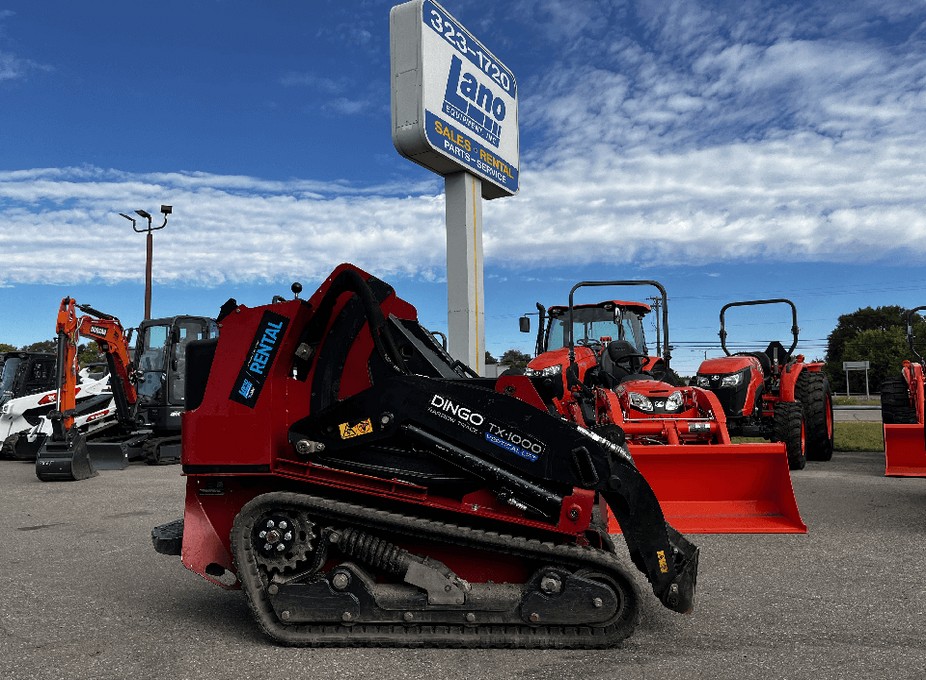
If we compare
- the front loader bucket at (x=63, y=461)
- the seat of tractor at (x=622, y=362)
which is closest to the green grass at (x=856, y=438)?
the seat of tractor at (x=622, y=362)

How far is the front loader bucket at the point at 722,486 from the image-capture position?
5781 millimetres

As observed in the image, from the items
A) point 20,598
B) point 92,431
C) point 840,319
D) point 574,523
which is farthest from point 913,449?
point 840,319

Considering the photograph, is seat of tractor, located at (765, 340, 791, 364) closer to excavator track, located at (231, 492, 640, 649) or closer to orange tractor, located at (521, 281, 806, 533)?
orange tractor, located at (521, 281, 806, 533)

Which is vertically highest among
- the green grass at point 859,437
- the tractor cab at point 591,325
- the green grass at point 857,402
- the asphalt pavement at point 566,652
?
the tractor cab at point 591,325

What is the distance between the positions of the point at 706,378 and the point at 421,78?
5.56 metres

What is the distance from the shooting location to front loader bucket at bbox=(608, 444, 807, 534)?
578cm

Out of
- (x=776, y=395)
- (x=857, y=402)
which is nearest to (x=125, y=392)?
(x=776, y=395)

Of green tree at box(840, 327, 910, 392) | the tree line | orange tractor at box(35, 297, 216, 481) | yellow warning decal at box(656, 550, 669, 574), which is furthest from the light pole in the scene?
green tree at box(840, 327, 910, 392)

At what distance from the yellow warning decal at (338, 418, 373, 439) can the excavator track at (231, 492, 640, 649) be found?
1.17 ft

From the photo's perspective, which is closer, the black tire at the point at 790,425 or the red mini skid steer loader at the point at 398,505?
the red mini skid steer loader at the point at 398,505

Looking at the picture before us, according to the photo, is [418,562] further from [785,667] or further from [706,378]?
[706,378]

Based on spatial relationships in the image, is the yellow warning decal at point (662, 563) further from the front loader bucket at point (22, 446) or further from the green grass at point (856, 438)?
the front loader bucket at point (22, 446)

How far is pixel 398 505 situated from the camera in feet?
12.4

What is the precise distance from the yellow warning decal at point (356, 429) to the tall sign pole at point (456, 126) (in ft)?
20.8
